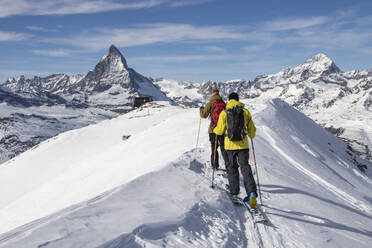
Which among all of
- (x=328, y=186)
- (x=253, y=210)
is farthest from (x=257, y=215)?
(x=328, y=186)

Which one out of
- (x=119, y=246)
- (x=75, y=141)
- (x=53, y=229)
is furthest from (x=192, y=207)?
(x=75, y=141)

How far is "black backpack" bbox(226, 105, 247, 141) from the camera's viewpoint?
29.5ft

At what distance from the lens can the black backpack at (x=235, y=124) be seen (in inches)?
354

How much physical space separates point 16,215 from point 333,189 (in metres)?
18.0

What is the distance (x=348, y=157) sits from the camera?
30.0 meters

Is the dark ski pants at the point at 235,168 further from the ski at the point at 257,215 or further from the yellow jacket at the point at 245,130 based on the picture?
the ski at the point at 257,215

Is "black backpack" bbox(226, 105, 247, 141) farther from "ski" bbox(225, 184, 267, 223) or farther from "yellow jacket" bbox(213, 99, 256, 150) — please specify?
"ski" bbox(225, 184, 267, 223)

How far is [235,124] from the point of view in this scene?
898cm

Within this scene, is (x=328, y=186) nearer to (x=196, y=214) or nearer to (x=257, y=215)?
(x=257, y=215)

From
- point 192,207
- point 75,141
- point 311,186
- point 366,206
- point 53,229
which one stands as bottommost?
point 75,141

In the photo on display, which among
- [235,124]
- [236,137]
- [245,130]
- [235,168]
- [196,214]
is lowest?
[196,214]

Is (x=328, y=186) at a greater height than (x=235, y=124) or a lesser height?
lesser

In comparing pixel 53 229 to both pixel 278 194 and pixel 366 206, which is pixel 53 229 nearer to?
pixel 278 194

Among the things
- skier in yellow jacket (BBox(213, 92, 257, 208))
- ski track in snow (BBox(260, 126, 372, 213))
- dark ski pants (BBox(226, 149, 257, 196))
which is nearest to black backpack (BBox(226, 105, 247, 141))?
skier in yellow jacket (BBox(213, 92, 257, 208))
